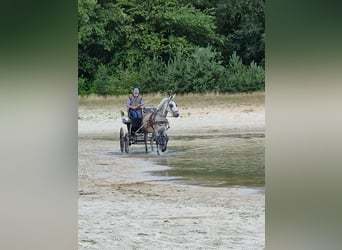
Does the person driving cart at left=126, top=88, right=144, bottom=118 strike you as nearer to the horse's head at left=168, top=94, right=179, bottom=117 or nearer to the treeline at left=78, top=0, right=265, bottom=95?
the treeline at left=78, top=0, right=265, bottom=95

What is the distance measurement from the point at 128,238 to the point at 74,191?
2434mm

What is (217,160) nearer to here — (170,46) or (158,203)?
(158,203)

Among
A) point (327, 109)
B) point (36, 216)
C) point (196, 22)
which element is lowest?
point (36, 216)

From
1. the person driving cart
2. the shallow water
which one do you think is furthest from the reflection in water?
the person driving cart

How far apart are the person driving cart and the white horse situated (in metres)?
0.08

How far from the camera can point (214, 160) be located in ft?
17.0

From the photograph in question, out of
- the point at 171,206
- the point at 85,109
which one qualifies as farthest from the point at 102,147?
the point at 171,206

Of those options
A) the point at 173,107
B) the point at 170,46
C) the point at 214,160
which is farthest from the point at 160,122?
the point at 170,46

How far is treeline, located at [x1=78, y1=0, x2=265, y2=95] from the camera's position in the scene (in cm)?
518

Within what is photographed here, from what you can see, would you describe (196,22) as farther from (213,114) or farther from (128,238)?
(128,238)

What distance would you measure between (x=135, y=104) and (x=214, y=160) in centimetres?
78

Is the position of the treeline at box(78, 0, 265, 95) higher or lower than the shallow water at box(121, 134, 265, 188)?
higher

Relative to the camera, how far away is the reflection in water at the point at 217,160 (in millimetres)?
5141

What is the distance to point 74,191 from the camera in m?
2.74
